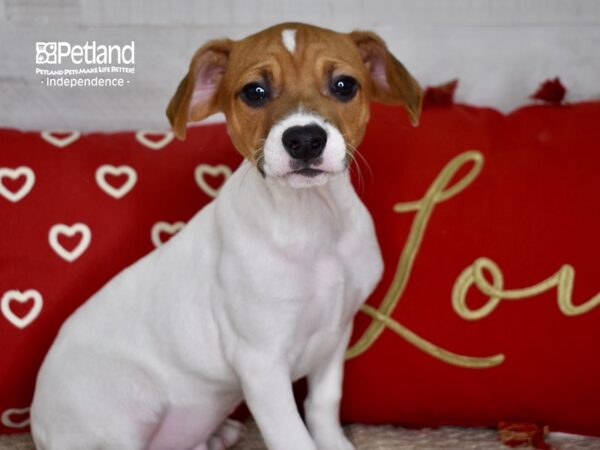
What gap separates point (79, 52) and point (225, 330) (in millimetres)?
1046

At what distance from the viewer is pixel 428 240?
1979mm

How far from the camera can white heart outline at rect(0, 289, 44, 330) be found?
199 centimetres

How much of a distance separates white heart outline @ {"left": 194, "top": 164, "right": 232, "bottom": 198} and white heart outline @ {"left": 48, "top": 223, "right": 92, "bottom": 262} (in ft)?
0.88

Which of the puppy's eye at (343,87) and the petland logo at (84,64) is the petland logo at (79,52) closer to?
the petland logo at (84,64)

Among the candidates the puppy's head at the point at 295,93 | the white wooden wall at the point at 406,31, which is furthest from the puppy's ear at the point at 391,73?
the white wooden wall at the point at 406,31

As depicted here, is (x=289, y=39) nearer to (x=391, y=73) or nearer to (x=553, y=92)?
(x=391, y=73)

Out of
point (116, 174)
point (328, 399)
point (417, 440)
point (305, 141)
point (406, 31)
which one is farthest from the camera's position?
point (406, 31)

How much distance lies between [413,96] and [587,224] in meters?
0.50

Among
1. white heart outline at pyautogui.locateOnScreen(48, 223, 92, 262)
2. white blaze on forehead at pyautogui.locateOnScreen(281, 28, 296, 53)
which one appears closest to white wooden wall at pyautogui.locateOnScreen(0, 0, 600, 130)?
white heart outline at pyautogui.locateOnScreen(48, 223, 92, 262)

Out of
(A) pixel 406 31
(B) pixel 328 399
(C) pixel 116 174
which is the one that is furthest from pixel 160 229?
(A) pixel 406 31

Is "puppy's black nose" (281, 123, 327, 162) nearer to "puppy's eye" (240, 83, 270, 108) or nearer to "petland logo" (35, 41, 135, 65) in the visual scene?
"puppy's eye" (240, 83, 270, 108)

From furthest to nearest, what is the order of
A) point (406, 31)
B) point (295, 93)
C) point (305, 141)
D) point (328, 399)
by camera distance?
point (406, 31)
point (328, 399)
point (295, 93)
point (305, 141)

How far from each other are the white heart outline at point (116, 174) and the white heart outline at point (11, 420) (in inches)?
20.1

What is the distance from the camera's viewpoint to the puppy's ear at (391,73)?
169 centimetres
